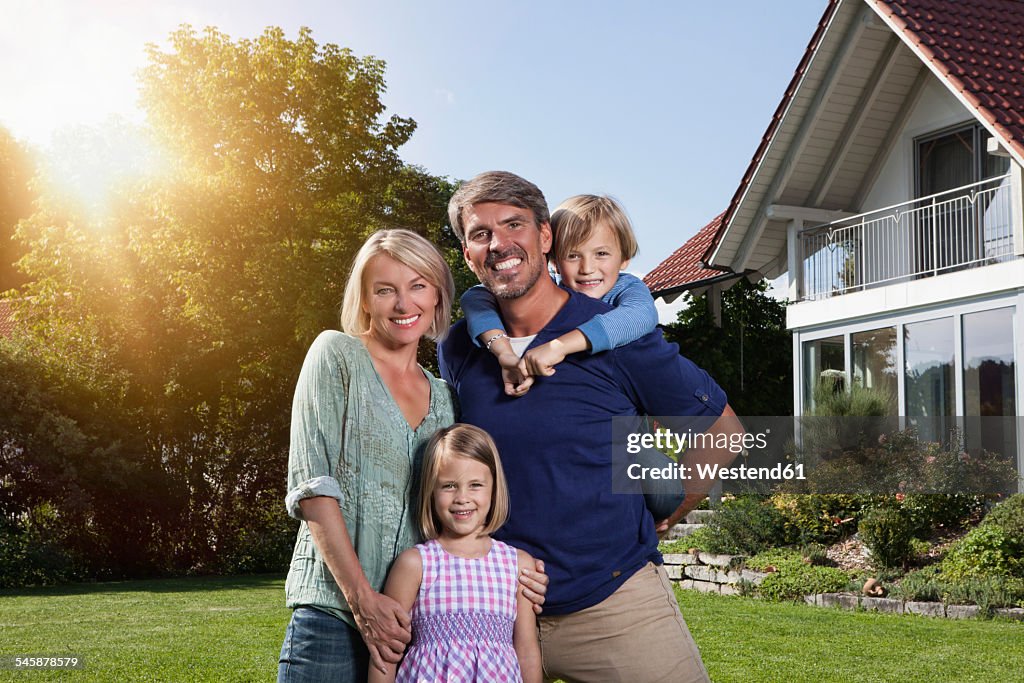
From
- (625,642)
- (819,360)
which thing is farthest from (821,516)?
(625,642)

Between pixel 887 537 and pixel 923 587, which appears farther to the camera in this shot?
pixel 887 537

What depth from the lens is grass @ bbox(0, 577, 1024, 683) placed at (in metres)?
8.05

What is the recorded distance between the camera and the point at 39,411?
18047mm

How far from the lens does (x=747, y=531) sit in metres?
13.6

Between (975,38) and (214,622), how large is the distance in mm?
12233

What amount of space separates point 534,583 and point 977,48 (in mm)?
14164

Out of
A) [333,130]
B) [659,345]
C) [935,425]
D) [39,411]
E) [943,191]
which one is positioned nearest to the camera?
[659,345]

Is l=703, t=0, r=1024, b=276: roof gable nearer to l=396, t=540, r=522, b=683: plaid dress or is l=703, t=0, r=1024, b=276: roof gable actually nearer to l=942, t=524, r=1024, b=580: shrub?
l=942, t=524, r=1024, b=580: shrub

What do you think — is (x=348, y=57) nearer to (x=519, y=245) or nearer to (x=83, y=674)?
(x=83, y=674)

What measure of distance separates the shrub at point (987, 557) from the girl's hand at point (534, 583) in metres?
9.01

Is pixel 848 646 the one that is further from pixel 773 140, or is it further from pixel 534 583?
pixel 773 140

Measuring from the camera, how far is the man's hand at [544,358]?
2.99 metres

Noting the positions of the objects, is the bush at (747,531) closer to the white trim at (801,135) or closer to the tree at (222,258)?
the white trim at (801,135)

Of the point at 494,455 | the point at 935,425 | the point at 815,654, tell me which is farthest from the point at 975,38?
the point at 494,455
